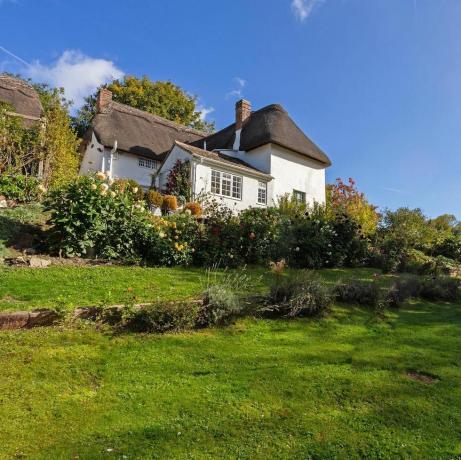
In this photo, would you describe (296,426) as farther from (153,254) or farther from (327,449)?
(153,254)

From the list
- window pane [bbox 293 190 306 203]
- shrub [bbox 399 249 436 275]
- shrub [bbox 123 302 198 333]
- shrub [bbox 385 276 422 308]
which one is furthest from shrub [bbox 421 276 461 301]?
window pane [bbox 293 190 306 203]

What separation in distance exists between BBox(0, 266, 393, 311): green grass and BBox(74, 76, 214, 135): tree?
2813 centimetres

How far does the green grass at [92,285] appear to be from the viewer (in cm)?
587

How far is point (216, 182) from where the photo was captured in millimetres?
19188

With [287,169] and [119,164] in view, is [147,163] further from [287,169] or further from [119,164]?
[287,169]

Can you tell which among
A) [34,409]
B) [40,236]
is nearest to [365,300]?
[34,409]

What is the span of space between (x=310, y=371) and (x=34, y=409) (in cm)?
289

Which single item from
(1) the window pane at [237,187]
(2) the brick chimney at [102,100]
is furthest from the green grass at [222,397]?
(2) the brick chimney at [102,100]

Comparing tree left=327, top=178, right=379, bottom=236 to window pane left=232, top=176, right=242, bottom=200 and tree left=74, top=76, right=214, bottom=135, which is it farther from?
tree left=74, top=76, right=214, bottom=135

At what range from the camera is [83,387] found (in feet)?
12.6

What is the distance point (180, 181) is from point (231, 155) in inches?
225

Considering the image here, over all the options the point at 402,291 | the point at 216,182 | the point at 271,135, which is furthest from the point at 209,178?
the point at 402,291

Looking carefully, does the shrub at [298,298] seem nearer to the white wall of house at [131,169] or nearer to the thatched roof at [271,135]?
the thatched roof at [271,135]

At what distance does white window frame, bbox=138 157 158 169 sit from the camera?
23.0 m
